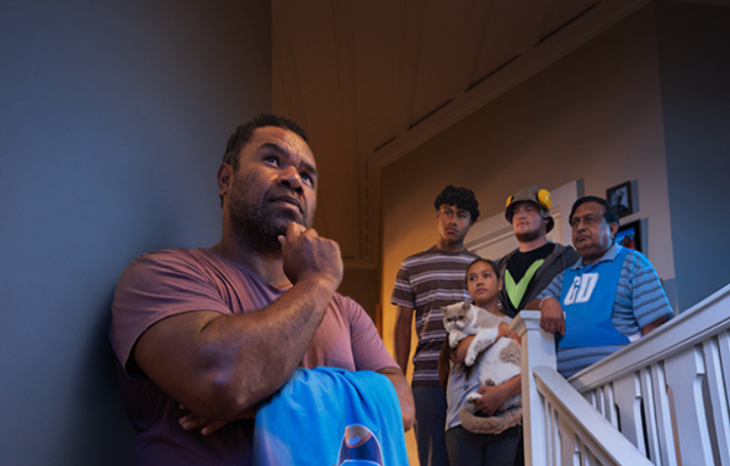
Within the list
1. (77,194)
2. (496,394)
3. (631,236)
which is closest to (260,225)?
(77,194)

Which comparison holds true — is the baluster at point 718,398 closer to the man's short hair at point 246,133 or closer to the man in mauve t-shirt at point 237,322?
the man in mauve t-shirt at point 237,322

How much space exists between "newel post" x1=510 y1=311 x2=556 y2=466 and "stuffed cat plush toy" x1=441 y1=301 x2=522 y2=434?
19cm

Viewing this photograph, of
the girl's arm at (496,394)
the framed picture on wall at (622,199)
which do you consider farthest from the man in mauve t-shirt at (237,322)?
the framed picture on wall at (622,199)

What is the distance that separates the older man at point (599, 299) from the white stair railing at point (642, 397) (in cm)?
16

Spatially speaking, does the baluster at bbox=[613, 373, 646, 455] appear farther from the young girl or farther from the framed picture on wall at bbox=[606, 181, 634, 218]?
the framed picture on wall at bbox=[606, 181, 634, 218]

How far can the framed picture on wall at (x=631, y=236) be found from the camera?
3.29m

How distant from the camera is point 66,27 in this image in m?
1.06

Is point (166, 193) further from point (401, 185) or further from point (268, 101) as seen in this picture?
point (401, 185)

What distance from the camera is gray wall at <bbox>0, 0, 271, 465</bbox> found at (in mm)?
898

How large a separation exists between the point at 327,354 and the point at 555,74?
3.52 m

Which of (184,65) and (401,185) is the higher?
(401,185)

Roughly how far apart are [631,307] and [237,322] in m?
1.82

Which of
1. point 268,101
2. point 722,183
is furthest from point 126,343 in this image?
point 722,183

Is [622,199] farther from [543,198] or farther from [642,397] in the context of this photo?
[642,397]
